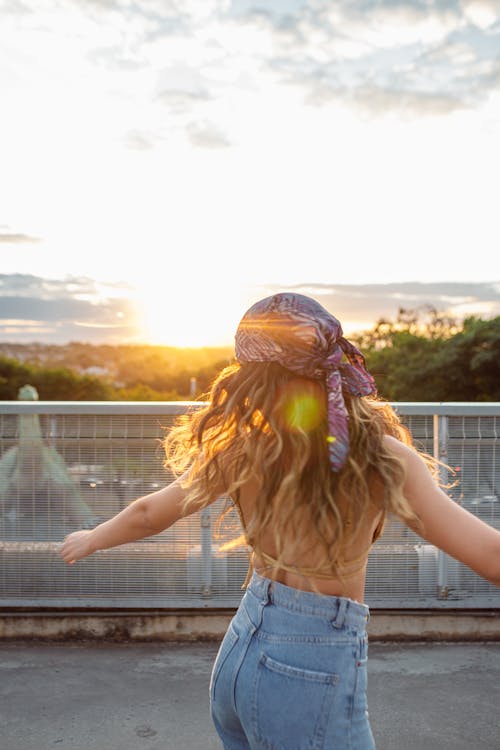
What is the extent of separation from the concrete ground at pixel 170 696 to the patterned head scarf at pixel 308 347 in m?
2.90

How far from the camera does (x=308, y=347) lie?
6.64 feet

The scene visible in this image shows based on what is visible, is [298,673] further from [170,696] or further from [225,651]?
[170,696]

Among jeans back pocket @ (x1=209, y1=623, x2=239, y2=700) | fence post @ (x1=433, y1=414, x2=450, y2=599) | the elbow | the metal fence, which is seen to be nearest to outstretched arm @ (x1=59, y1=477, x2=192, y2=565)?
the elbow

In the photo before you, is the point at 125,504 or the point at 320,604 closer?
the point at 320,604

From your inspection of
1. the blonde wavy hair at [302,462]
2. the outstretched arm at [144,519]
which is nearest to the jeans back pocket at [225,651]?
the blonde wavy hair at [302,462]

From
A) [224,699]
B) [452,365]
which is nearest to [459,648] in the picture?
[224,699]

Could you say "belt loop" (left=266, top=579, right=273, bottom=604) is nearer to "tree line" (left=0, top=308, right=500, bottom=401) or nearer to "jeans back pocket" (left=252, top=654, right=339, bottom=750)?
"jeans back pocket" (left=252, top=654, right=339, bottom=750)

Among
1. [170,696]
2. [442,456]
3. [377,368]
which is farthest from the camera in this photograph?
[377,368]

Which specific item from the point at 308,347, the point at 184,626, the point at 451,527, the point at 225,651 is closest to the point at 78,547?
the point at 225,651

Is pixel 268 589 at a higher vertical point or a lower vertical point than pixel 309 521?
lower

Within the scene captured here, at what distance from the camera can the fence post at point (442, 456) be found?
19.3 feet

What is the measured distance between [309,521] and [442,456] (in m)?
4.06

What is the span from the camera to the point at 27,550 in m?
5.98

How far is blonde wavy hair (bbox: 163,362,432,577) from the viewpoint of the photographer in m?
2.00
